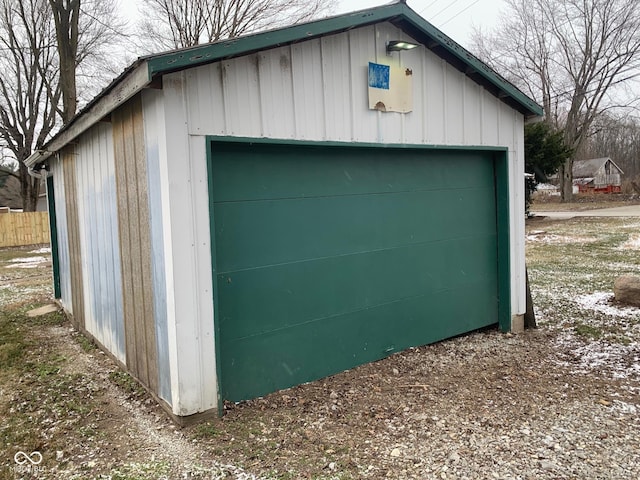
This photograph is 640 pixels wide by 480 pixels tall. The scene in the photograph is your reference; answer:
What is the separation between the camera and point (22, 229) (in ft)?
65.2

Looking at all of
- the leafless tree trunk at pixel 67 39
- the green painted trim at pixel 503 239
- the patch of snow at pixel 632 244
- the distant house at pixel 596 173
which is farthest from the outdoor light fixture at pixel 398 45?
the distant house at pixel 596 173

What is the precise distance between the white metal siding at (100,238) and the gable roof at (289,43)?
23cm

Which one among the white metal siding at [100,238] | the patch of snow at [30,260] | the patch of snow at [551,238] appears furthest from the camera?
the patch of snow at [30,260]

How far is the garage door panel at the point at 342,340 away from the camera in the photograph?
3688mm

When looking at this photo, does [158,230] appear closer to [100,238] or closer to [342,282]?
[342,282]

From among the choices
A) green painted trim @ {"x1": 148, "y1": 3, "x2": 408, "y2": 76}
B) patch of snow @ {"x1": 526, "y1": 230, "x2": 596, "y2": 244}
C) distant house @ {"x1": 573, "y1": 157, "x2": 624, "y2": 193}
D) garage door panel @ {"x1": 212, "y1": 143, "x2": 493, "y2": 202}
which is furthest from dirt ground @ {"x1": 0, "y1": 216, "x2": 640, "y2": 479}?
distant house @ {"x1": 573, "y1": 157, "x2": 624, "y2": 193}

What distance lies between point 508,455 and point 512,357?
1868 mm

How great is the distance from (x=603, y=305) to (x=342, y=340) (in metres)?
4.03

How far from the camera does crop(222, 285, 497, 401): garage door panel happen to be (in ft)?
12.1

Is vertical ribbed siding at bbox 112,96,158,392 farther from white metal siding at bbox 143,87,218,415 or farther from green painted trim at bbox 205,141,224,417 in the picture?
green painted trim at bbox 205,141,224,417

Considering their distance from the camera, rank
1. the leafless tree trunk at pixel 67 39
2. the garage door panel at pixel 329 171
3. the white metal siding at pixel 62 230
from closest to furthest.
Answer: the garage door panel at pixel 329 171
the white metal siding at pixel 62 230
the leafless tree trunk at pixel 67 39

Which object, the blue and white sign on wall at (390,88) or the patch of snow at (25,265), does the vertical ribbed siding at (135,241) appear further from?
the patch of snow at (25,265)

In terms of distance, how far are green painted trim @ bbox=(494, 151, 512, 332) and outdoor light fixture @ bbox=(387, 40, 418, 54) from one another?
5.59 ft

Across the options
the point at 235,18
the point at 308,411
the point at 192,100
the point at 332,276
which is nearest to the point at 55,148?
the point at 192,100
